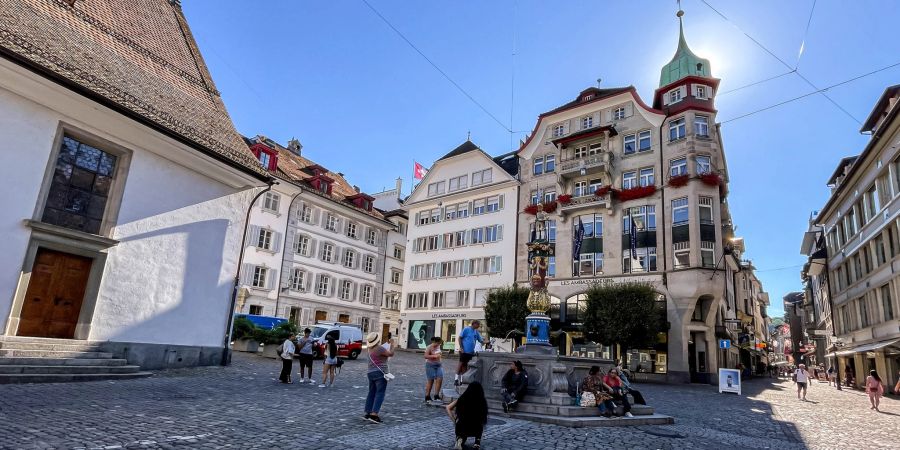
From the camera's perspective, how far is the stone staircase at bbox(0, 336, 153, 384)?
35.6 feet

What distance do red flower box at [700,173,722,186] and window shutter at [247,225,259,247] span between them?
99.5 feet

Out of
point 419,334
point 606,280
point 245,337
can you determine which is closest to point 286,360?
point 245,337

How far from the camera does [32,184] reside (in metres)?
12.8

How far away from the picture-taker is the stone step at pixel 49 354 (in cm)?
1142

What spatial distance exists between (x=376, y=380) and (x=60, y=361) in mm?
8426

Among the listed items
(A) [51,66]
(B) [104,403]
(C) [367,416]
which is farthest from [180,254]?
(C) [367,416]

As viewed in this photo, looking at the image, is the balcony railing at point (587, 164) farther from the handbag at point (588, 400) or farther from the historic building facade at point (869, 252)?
the handbag at point (588, 400)

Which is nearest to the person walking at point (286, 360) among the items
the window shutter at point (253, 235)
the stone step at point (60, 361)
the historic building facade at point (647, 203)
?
the stone step at point (60, 361)

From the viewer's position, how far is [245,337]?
25.4 metres

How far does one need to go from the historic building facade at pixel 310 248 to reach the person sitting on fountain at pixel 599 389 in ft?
88.6

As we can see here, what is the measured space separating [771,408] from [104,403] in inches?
769

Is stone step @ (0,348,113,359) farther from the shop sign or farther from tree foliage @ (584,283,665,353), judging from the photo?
the shop sign

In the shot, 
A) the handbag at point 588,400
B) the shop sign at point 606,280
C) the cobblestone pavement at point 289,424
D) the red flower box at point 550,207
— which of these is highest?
the red flower box at point 550,207

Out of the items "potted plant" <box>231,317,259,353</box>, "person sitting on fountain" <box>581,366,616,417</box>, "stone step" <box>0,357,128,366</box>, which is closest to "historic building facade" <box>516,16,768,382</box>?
"potted plant" <box>231,317,259,353</box>
